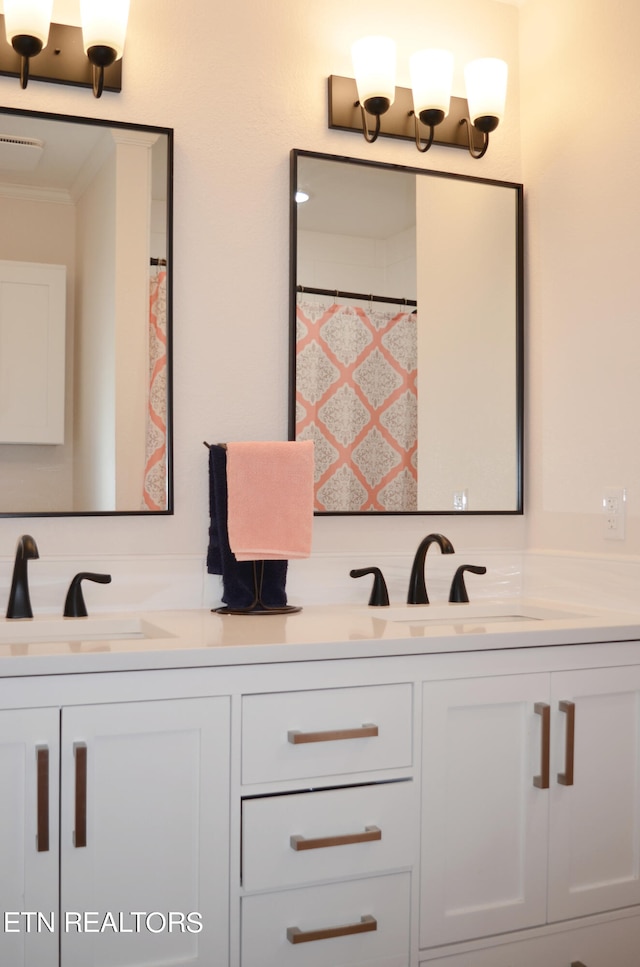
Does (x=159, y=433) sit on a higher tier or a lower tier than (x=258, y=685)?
higher

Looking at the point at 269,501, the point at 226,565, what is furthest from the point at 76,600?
the point at 269,501

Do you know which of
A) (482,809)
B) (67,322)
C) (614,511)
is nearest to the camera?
(482,809)

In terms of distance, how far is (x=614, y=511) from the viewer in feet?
6.76

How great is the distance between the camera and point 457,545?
7.56 feet

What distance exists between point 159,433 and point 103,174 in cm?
56

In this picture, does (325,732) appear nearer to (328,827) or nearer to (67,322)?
(328,827)

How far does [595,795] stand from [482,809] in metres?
0.25

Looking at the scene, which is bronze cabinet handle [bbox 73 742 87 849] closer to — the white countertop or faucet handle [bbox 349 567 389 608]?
the white countertop

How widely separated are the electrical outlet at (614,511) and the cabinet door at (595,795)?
1.15ft

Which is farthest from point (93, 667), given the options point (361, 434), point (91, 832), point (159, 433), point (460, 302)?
point (460, 302)

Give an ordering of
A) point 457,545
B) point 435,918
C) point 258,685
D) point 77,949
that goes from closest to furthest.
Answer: point 77,949, point 258,685, point 435,918, point 457,545

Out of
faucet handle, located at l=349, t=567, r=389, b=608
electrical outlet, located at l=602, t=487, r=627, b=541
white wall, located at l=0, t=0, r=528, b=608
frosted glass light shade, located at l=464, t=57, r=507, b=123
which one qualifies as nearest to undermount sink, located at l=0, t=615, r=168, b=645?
white wall, located at l=0, t=0, r=528, b=608

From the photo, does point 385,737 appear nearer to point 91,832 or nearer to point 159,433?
point 91,832

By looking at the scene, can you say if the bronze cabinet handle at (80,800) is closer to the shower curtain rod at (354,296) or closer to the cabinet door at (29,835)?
the cabinet door at (29,835)
